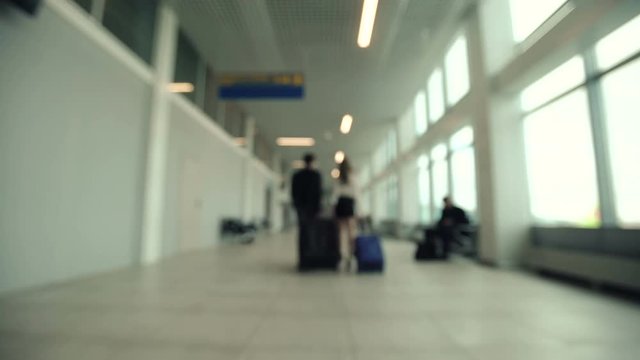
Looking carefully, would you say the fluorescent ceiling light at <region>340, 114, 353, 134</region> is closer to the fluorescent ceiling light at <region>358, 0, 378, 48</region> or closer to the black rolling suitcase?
the fluorescent ceiling light at <region>358, 0, 378, 48</region>

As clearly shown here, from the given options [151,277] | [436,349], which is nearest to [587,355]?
[436,349]

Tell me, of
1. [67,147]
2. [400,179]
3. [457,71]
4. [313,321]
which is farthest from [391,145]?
[313,321]

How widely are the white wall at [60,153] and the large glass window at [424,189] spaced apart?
7530 millimetres

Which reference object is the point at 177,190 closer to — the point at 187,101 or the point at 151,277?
the point at 187,101

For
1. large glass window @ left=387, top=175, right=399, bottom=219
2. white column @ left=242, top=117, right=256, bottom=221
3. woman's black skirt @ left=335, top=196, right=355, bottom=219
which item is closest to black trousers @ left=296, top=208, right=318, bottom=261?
woman's black skirt @ left=335, top=196, right=355, bottom=219

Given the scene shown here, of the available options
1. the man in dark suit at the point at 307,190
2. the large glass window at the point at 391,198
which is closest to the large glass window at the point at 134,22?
the man in dark suit at the point at 307,190

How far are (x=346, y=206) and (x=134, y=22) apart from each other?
4.12 metres

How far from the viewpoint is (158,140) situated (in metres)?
4.80

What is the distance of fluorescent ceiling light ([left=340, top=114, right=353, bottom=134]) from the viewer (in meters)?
10.6

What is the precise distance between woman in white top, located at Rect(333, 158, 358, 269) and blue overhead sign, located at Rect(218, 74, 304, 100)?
234 cm

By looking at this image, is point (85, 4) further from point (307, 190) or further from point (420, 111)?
point (420, 111)

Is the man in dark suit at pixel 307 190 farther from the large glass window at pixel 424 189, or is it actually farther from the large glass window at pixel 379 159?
the large glass window at pixel 379 159

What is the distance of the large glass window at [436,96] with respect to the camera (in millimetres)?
7560

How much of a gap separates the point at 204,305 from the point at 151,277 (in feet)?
5.09
